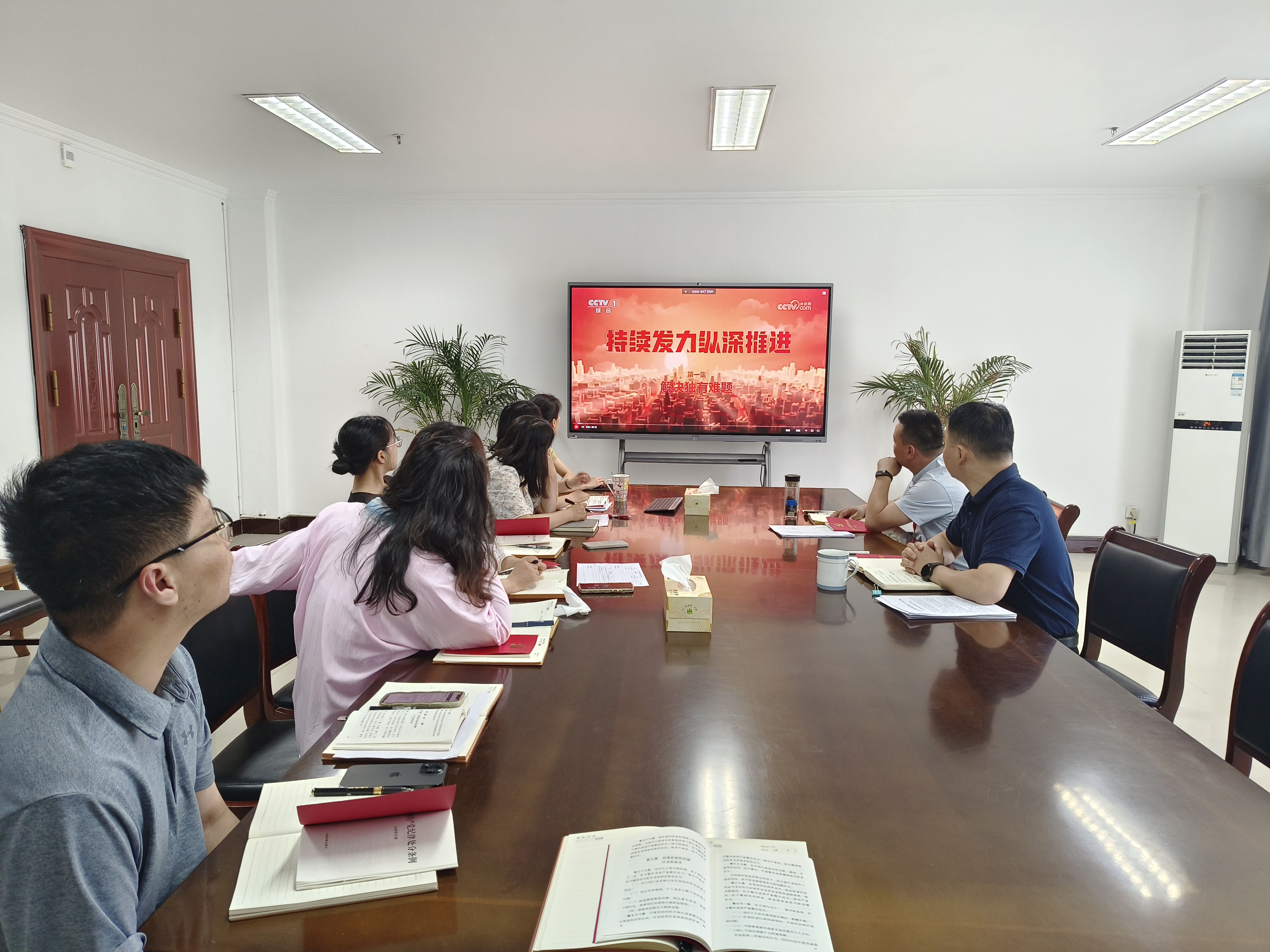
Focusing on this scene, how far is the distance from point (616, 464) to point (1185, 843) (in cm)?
516

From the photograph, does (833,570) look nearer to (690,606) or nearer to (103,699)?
(690,606)

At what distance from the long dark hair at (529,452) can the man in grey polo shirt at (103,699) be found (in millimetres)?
2177

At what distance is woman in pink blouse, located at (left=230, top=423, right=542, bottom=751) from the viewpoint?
162 centimetres

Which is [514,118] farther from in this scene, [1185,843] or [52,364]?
[1185,843]

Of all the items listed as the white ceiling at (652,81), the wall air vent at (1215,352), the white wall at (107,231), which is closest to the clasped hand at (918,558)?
the white ceiling at (652,81)

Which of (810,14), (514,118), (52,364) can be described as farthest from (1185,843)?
(52,364)

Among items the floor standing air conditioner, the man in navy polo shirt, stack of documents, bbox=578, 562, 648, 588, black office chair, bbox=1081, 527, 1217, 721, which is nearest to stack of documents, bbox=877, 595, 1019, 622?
the man in navy polo shirt

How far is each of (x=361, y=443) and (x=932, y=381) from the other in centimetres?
426

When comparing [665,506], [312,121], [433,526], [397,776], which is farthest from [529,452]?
[312,121]

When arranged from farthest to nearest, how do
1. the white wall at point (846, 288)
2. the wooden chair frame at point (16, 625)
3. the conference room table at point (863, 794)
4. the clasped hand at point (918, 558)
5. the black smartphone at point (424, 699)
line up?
the white wall at point (846, 288) < the wooden chair frame at point (16, 625) < the clasped hand at point (918, 558) < the black smartphone at point (424, 699) < the conference room table at point (863, 794)

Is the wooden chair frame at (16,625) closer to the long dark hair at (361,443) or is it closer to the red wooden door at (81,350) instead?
the red wooden door at (81,350)

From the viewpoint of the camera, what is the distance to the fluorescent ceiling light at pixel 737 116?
368 cm

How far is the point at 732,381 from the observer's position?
5.77 metres

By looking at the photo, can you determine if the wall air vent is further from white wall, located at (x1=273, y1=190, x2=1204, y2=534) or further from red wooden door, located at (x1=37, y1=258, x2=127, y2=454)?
red wooden door, located at (x1=37, y1=258, x2=127, y2=454)
